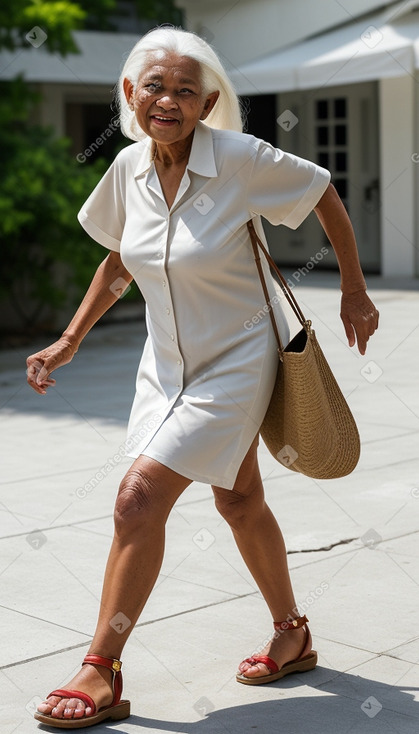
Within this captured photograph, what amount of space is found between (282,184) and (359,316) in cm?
44

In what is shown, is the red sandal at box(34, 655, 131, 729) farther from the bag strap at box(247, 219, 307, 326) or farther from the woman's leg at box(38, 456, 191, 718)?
the bag strap at box(247, 219, 307, 326)

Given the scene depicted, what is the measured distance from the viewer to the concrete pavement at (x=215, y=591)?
133 inches

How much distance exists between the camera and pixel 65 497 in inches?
232

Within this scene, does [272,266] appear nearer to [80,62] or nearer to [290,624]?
[290,624]

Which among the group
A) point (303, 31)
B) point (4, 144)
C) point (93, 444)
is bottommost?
point (93, 444)

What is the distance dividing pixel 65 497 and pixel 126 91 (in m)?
2.86

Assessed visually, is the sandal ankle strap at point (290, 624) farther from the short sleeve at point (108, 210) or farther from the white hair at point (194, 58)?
the white hair at point (194, 58)

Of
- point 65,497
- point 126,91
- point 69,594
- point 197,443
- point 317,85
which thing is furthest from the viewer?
point 317,85

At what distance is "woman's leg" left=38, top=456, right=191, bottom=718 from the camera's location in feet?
10.5

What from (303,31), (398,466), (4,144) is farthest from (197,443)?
(303,31)

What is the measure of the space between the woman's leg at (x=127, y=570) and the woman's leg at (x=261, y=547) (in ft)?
1.12

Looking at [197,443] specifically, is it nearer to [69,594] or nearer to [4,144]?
[69,594]

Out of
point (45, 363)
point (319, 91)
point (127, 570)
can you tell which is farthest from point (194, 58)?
point (319, 91)

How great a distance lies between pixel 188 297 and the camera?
10.9 feet
